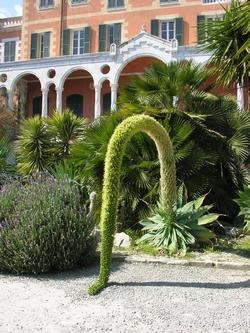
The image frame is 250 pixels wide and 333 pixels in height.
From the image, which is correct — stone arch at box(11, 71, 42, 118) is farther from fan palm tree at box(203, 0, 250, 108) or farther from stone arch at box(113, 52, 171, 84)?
fan palm tree at box(203, 0, 250, 108)

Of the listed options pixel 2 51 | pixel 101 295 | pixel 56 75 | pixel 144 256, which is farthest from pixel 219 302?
pixel 2 51

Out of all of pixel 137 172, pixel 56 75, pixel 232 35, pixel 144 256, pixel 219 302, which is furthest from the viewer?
pixel 56 75

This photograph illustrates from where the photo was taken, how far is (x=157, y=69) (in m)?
9.55

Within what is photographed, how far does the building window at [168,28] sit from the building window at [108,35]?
2.49m

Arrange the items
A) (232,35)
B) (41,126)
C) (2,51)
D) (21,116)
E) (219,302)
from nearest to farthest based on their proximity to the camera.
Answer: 1. (219,302)
2. (232,35)
3. (41,126)
4. (21,116)
5. (2,51)

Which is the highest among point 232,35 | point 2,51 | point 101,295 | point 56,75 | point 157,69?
point 2,51

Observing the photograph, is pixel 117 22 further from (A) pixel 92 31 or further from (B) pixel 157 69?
(B) pixel 157 69

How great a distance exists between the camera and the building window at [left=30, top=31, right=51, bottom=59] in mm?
31969

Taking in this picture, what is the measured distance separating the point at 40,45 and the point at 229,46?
25.6 meters

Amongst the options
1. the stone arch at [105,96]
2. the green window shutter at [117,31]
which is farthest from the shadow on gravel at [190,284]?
the green window shutter at [117,31]

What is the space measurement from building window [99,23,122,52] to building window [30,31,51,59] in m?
4.12

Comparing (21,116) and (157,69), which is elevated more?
(21,116)

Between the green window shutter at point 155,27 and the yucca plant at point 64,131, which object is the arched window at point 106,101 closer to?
the green window shutter at point 155,27

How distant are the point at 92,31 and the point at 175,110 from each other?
78.4 feet
